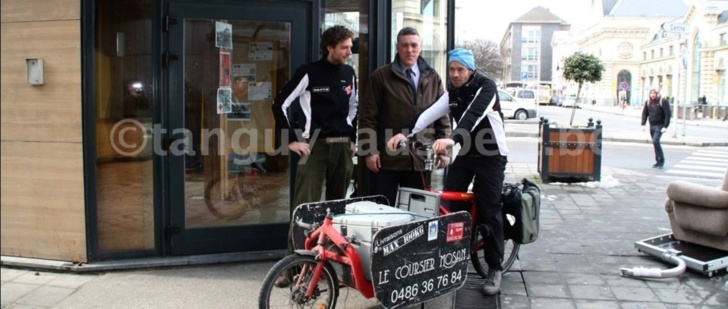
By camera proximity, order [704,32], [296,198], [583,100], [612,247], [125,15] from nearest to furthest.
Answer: [296,198]
[125,15]
[612,247]
[704,32]
[583,100]

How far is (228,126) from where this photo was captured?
549cm

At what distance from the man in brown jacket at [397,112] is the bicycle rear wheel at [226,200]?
4.47 ft

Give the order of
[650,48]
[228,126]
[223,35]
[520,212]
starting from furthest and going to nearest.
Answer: [650,48] < [228,126] < [223,35] < [520,212]

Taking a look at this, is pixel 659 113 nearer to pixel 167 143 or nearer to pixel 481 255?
pixel 481 255

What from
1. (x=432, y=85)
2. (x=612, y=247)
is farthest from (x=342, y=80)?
(x=612, y=247)

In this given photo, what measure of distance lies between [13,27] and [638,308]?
5.12 meters

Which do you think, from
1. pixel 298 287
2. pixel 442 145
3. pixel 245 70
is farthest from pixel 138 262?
pixel 442 145

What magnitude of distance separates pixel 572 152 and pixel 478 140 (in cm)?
667

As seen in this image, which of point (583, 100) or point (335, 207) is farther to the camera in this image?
point (583, 100)

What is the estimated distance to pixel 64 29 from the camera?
4.78 meters

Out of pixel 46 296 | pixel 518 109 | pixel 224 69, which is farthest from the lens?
pixel 518 109

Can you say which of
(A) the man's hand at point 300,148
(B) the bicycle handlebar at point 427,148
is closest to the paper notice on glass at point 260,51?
(A) the man's hand at point 300,148

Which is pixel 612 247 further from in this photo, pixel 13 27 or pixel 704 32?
pixel 704 32

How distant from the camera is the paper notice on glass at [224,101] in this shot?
5376 millimetres
